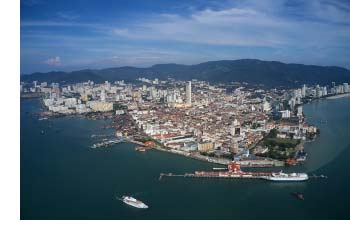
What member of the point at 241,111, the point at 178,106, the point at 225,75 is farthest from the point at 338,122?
the point at 225,75

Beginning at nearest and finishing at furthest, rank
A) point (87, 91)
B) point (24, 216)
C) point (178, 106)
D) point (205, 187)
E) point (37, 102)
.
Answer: point (24, 216), point (205, 187), point (178, 106), point (37, 102), point (87, 91)

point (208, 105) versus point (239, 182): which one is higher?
point (208, 105)

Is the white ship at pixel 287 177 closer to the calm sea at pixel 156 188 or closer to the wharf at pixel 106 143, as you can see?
the calm sea at pixel 156 188

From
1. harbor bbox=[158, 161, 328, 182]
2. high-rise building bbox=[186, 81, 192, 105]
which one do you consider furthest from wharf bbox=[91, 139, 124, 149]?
high-rise building bbox=[186, 81, 192, 105]

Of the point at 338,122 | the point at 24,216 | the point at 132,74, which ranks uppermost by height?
the point at 132,74

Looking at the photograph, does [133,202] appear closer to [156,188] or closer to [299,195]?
[156,188]

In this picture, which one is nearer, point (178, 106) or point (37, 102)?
point (178, 106)

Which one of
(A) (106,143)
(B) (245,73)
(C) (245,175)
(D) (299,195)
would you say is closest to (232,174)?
(C) (245,175)

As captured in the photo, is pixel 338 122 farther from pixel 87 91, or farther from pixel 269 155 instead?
pixel 87 91

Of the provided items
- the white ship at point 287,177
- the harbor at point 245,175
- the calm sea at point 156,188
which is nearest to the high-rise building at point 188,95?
the calm sea at point 156,188
